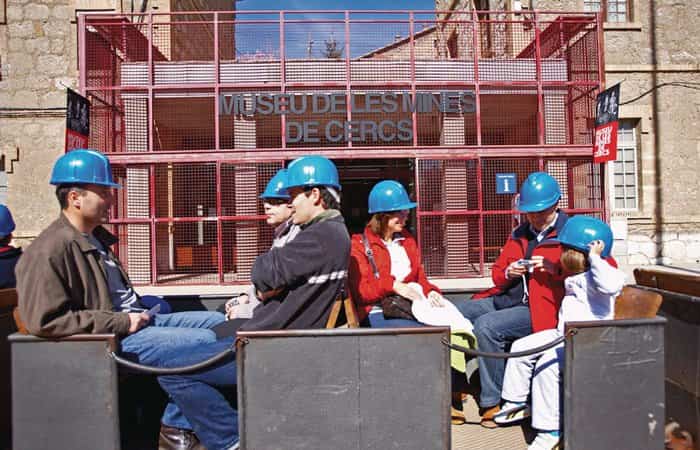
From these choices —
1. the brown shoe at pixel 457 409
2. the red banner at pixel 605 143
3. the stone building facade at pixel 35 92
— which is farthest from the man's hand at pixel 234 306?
the stone building facade at pixel 35 92

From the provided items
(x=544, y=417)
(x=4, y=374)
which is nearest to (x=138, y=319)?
(x=4, y=374)

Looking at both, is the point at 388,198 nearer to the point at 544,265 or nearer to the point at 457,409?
the point at 544,265

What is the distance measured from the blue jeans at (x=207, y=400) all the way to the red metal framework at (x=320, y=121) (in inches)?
281

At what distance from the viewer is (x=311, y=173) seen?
280cm

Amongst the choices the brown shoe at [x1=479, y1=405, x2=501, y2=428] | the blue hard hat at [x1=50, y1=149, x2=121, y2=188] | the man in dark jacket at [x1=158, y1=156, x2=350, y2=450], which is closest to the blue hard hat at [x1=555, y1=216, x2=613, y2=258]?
the brown shoe at [x1=479, y1=405, x2=501, y2=428]

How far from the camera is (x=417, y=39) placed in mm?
10844

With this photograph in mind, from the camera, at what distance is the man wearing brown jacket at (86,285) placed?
7.82 ft

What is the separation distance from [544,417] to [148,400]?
8.70 feet

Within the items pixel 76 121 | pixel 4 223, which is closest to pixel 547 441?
pixel 4 223

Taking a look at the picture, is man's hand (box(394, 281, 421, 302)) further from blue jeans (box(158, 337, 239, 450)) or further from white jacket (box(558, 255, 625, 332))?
blue jeans (box(158, 337, 239, 450))

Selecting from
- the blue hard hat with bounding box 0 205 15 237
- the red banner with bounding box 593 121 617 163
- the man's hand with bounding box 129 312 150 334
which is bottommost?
the man's hand with bounding box 129 312 150 334

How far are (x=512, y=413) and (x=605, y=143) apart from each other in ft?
26.3

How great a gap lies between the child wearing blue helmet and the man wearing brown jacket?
6.58 feet

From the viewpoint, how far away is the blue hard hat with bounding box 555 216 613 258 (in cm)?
289
